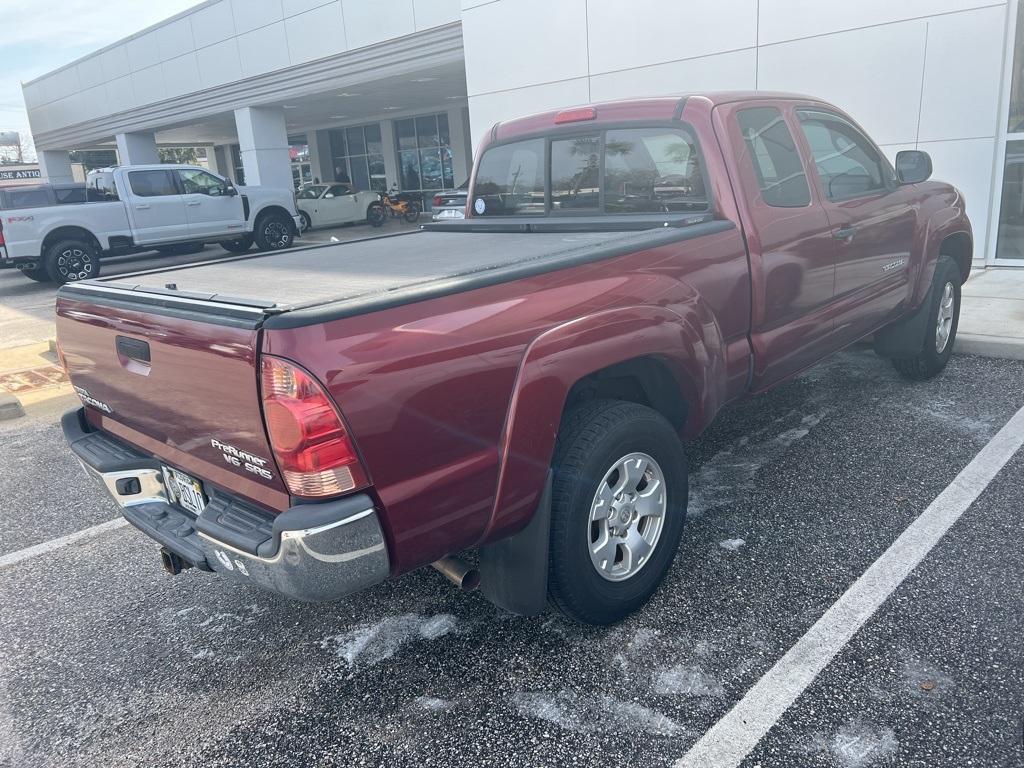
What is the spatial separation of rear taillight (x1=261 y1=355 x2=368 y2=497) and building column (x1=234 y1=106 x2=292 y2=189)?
2022cm

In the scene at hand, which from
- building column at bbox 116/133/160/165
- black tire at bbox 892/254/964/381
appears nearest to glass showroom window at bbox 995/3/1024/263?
black tire at bbox 892/254/964/381

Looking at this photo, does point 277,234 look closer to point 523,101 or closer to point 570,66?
point 523,101

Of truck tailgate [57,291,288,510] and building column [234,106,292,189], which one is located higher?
building column [234,106,292,189]

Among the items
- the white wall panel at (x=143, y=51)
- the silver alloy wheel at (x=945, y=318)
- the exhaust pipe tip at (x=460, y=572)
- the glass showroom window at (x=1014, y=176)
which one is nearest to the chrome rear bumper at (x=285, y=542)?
the exhaust pipe tip at (x=460, y=572)

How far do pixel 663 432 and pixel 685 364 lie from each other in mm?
296

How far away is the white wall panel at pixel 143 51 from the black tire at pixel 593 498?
26480mm

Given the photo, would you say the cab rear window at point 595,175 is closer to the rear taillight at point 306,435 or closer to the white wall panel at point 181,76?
the rear taillight at point 306,435

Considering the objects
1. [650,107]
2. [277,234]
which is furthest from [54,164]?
[650,107]

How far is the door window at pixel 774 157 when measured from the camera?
3.72 metres

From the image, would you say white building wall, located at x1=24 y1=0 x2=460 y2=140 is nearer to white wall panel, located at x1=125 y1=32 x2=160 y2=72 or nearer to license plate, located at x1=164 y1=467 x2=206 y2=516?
white wall panel, located at x1=125 y1=32 x2=160 y2=72

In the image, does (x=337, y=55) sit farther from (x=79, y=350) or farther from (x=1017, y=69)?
(x=79, y=350)

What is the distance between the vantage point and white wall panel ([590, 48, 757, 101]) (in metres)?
10.9

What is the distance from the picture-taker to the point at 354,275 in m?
2.88

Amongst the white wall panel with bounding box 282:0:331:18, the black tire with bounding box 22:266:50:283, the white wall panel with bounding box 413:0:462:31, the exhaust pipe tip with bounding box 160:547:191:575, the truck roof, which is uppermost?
the white wall panel with bounding box 282:0:331:18
